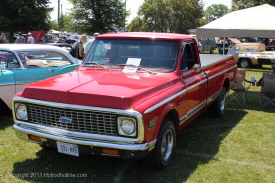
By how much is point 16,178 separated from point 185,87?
9.13 ft

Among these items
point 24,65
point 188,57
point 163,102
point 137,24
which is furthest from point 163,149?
point 137,24

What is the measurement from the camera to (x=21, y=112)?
3961mm

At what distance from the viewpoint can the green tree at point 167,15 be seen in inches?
1780

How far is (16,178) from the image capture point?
3893 millimetres

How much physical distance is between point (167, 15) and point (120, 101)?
148 feet

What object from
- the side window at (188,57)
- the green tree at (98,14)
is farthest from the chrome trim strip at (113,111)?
the green tree at (98,14)

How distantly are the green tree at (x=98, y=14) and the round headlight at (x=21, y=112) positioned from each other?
2649 cm

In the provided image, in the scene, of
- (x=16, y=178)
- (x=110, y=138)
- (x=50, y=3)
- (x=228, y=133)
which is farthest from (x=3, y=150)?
(x=50, y=3)

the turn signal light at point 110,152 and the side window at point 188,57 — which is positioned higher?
the side window at point 188,57

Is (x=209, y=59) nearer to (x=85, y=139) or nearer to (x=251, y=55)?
(x=85, y=139)

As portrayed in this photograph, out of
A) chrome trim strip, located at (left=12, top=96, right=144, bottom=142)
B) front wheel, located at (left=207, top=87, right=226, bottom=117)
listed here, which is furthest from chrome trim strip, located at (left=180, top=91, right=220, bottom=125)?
chrome trim strip, located at (left=12, top=96, right=144, bottom=142)

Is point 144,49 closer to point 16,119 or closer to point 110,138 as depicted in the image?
point 110,138

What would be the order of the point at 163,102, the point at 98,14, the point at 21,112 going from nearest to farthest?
the point at 163,102
the point at 21,112
the point at 98,14

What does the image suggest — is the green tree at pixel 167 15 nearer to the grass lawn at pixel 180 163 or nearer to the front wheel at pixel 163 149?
the grass lawn at pixel 180 163
